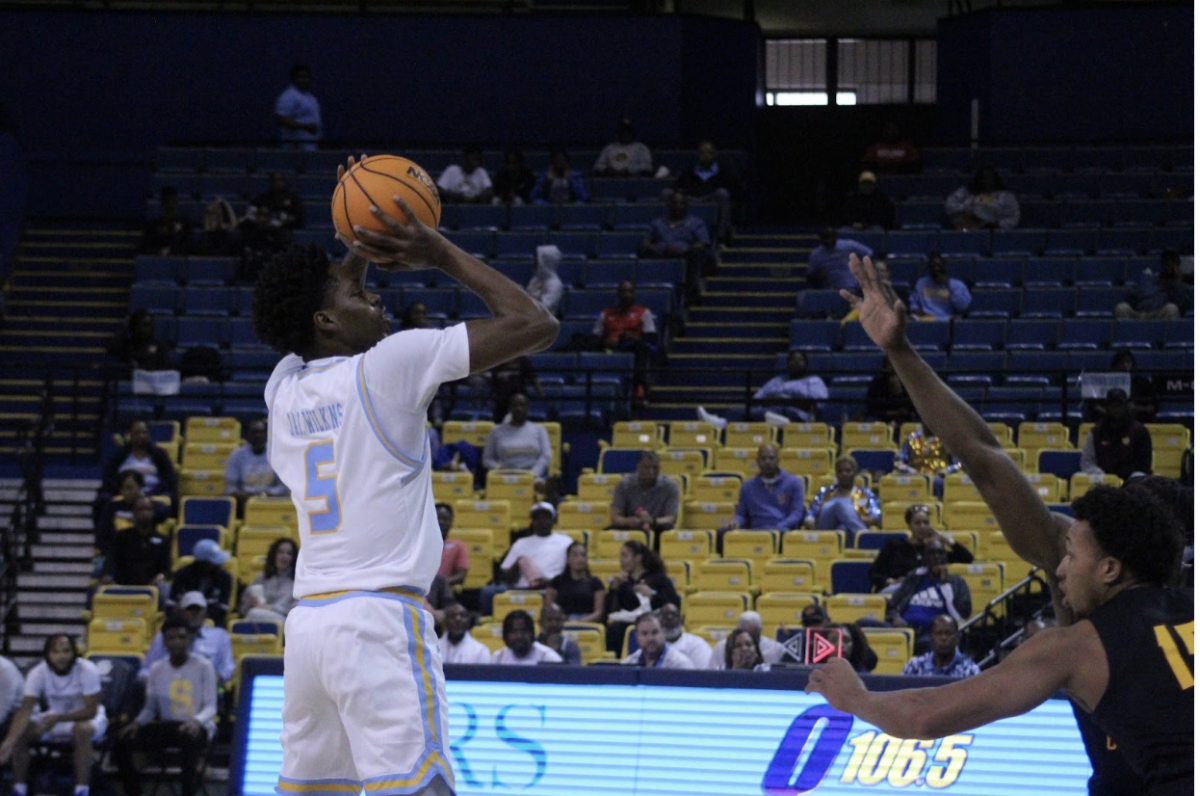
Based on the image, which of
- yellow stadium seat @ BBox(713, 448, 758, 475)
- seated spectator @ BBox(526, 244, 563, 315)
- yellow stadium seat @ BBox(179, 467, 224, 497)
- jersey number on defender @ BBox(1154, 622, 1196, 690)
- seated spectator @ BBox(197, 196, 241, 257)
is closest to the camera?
jersey number on defender @ BBox(1154, 622, 1196, 690)

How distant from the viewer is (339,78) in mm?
21750

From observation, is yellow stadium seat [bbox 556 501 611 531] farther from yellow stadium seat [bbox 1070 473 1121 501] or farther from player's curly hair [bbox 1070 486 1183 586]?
player's curly hair [bbox 1070 486 1183 586]

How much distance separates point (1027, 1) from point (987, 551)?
488 inches

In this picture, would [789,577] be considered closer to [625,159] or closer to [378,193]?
[378,193]

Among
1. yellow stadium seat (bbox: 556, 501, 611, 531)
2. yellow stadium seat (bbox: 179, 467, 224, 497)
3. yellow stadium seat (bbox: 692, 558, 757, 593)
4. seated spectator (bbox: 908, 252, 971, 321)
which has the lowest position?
yellow stadium seat (bbox: 692, 558, 757, 593)

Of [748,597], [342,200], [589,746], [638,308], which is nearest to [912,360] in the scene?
[342,200]

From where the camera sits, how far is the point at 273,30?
21656 millimetres

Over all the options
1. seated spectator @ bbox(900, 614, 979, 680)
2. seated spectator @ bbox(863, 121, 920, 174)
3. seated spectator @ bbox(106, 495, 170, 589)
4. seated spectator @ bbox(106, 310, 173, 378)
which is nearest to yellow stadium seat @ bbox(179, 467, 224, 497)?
seated spectator @ bbox(106, 495, 170, 589)

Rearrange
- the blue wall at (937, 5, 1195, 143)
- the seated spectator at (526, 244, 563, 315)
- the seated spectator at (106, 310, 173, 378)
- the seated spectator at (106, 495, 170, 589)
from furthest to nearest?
the blue wall at (937, 5, 1195, 143), the seated spectator at (526, 244, 563, 315), the seated spectator at (106, 310, 173, 378), the seated spectator at (106, 495, 170, 589)

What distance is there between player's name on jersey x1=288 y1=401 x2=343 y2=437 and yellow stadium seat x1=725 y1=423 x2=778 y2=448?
10452mm

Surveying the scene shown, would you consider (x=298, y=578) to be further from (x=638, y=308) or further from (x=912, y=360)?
(x=638, y=308)

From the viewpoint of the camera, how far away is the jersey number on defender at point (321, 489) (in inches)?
162

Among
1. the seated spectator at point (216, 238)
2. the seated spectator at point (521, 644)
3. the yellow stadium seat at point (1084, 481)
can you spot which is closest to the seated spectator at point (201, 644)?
the seated spectator at point (521, 644)

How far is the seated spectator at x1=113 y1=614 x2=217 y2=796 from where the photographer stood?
10883mm
